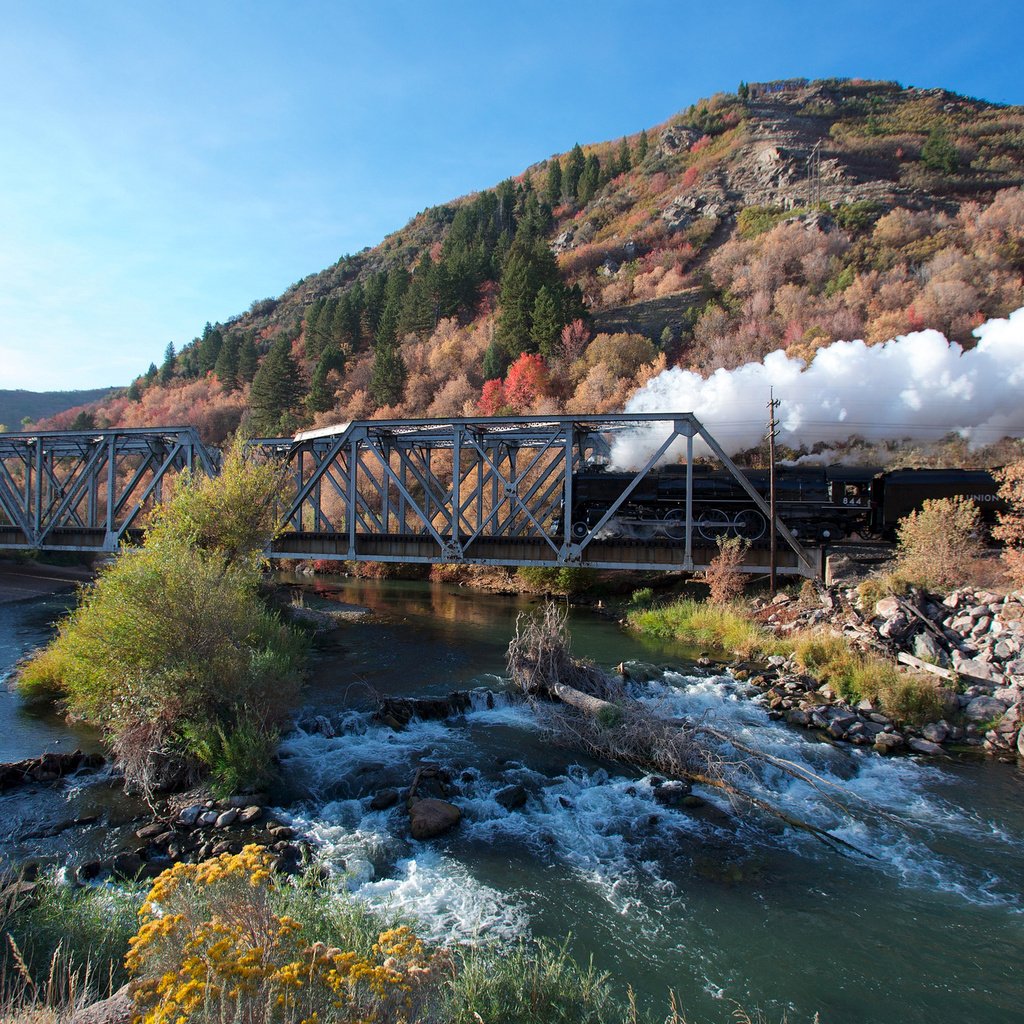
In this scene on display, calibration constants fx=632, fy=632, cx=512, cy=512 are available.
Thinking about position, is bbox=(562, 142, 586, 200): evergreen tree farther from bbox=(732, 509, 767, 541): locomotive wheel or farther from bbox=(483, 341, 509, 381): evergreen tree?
bbox=(732, 509, 767, 541): locomotive wheel

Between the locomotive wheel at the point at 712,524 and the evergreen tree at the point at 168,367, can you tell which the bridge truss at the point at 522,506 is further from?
the evergreen tree at the point at 168,367

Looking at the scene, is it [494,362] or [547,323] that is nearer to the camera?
[547,323]

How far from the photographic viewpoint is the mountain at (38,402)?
147m

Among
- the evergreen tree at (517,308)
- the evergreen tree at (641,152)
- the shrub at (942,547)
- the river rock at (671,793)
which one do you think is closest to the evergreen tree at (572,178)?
the evergreen tree at (641,152)

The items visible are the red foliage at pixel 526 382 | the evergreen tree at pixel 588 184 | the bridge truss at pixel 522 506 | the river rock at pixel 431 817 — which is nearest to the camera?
the river rock at pixel 431 817

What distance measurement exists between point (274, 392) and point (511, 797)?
70381mm

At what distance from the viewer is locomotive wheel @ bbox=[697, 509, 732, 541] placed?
2650 centimetres

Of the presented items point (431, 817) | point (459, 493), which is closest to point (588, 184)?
point (459, 493)

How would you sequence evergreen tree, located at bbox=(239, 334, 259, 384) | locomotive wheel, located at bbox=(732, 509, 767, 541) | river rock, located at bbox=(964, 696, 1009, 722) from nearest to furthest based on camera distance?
river rock, located at bbox=(964, 696, 1009, 722)
locomotive wheel, located at bbox=(732, 509, 767, 541)
evergreen tree, located at bbox=(239, 334, 259, 384)

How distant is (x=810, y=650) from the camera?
1938 centimetres

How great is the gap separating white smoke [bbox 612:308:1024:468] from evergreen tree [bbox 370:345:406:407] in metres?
38.3

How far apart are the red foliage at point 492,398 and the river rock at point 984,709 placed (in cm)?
4771

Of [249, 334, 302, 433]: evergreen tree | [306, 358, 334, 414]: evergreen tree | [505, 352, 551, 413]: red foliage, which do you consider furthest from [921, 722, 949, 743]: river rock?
[249, 334, 302, 433]: evergreen tree

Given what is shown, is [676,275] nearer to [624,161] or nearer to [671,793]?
[624,161]
